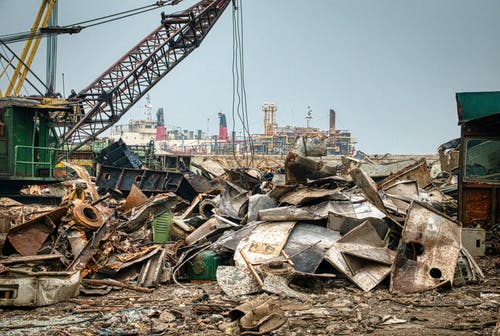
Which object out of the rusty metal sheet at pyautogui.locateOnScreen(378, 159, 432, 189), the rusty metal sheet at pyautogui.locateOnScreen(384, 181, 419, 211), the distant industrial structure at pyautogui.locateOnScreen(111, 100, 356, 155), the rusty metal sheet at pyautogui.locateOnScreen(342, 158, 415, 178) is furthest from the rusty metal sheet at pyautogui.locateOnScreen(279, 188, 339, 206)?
the distant industrial structure at pyautogui.locateOnScreen(111, 100, 356, 155)

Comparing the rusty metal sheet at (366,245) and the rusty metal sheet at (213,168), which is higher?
the rusty metal sheet at (213,168)

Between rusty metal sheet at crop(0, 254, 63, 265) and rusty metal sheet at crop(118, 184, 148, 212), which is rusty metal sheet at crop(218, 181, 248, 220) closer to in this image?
rusty metal sheet at crop(118, 184, 148, 212)

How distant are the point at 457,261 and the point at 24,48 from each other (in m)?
31.6

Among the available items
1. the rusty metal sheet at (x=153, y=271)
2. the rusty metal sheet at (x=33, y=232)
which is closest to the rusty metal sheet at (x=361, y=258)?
the rusty metal sheet at (x=153, y=271)


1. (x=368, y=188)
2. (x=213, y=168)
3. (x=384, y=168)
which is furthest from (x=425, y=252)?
(x=213, y=168)

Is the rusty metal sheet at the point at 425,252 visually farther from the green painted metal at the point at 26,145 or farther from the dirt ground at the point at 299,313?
the green painted metal at the point at 26,145

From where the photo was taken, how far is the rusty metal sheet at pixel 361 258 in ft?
24.5

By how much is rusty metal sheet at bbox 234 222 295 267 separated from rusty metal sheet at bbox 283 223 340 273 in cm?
12

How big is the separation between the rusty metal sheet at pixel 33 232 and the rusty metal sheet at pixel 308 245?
395cm

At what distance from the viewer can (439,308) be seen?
6320 mm

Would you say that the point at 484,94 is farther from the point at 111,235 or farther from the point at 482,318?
the point at 111,235

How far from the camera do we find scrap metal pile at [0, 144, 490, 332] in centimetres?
721

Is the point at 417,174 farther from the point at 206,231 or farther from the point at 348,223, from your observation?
the point at 206,231

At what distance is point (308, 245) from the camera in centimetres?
828
